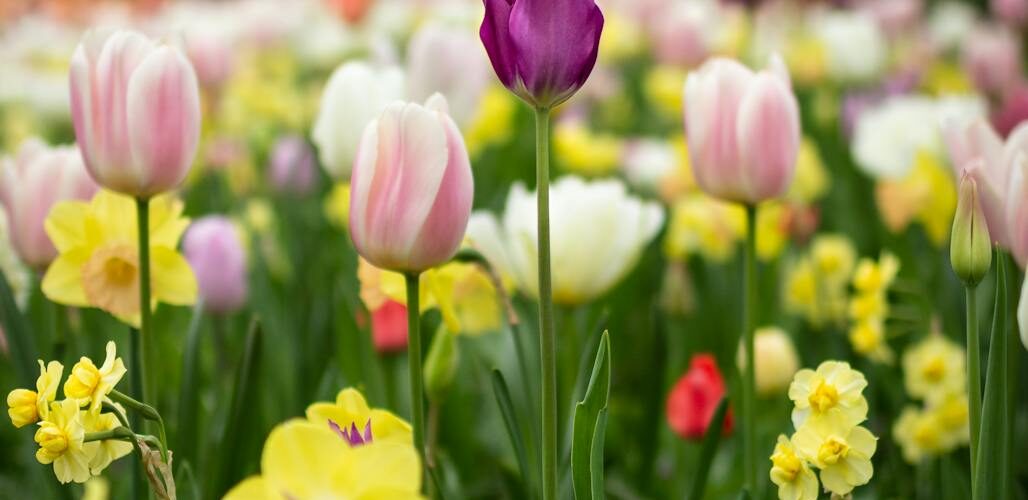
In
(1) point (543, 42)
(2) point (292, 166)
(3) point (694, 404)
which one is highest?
(1) point (543, 42)

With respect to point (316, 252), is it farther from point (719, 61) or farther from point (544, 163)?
point (544, 163)

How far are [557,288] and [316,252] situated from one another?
112 centimetres

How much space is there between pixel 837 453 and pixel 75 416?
0.52 metres

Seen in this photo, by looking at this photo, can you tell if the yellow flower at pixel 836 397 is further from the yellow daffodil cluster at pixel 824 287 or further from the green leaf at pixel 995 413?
the yellow daffodil cluster at pixel 824 287

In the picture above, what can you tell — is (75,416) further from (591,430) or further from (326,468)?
(591,430)

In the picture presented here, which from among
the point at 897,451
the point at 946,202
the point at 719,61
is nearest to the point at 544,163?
the point at 719,61

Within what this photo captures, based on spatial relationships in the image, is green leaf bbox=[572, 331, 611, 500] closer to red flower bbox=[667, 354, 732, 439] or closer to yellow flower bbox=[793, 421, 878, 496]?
yellow flower bbox=[793, 421, 878, 496]

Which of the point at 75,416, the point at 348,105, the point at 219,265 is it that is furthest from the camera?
the point at 219,265

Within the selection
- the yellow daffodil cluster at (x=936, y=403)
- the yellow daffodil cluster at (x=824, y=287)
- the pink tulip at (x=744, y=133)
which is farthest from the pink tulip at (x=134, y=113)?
the yellow daffodil cluster at (x=824, y=287)

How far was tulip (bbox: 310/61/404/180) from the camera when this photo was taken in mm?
1343

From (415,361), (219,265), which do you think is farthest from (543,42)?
(219,265)

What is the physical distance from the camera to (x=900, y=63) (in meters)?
4.24

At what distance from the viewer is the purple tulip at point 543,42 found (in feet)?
2.57

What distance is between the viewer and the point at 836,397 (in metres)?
0.83
